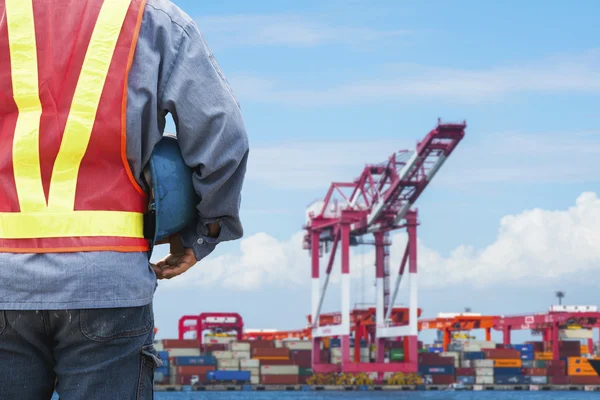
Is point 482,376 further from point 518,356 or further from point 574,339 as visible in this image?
point 574,339

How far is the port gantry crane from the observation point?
46031 millimetres

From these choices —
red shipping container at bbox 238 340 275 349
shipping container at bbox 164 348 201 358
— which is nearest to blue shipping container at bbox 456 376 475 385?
red shipping container at bbox 238 340 275 349

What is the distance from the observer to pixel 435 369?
6038cm

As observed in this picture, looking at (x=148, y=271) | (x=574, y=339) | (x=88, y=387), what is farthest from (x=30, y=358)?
(x=574, y=339)

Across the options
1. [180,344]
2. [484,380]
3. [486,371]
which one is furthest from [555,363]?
[180,344]

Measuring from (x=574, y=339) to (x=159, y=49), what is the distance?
65677mm

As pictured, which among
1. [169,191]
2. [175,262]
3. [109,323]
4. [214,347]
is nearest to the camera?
[109,323]

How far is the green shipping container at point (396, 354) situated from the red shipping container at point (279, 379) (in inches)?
207

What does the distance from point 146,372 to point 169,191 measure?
9.7 inches

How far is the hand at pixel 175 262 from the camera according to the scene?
160cm

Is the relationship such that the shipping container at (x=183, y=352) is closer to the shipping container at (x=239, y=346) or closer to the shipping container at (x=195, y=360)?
the shipping container at (x=195, y=360)

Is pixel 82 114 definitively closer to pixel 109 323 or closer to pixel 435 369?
pixel 109 323

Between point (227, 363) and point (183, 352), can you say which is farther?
point (183, 352)

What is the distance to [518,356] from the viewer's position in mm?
62031
